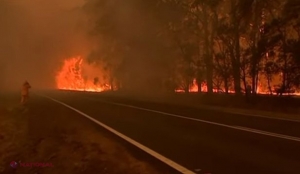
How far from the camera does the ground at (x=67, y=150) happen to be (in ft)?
27.9

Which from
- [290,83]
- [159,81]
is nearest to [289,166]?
[290,83]

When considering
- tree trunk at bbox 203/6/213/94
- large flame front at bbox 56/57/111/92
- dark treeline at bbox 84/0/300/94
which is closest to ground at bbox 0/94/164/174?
dark treeline at bbox 84/0/300/94

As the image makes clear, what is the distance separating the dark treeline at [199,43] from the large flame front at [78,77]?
1608 cm

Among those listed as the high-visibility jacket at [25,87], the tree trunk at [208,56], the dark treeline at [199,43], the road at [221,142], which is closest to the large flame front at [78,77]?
the dark treeline at [199,43]

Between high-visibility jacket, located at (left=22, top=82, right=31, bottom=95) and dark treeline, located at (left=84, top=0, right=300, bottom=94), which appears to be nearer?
dark treeline, located at (left=84, top=0, right=300, bottom=94)

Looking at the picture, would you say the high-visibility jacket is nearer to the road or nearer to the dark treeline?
the dark treeline

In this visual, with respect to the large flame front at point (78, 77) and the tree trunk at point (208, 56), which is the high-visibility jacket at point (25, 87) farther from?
the large flame front at point (78, 77)

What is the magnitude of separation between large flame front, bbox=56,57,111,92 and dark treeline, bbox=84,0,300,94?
1608 centimetres

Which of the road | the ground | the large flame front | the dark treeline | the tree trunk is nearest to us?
the road

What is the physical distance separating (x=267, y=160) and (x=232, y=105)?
60.3 feet

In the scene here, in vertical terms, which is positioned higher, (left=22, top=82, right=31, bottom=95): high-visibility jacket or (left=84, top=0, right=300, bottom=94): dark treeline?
(left=84, top=0, right=300, bottom=94): dark treeline

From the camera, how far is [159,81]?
49.6 metres

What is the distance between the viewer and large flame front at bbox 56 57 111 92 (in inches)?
3176

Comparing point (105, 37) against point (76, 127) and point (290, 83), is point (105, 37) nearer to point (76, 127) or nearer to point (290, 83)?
point (290, 83)
